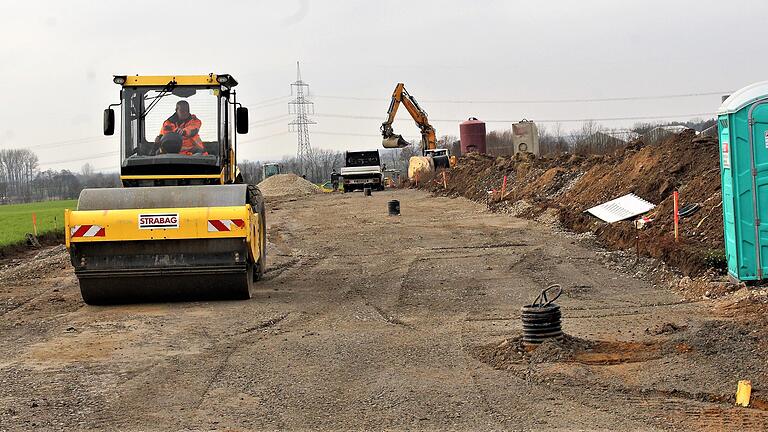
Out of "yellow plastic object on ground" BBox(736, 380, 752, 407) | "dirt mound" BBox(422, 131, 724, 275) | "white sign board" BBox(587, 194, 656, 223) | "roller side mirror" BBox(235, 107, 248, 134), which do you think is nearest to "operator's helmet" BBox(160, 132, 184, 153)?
"roller side mirror" BBox(235, 107, 248, 134)

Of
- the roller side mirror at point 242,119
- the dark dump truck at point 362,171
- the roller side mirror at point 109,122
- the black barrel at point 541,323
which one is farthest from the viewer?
the dark dump truck at point 362,171

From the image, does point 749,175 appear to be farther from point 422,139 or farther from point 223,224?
point 422,139

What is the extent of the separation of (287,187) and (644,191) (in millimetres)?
42257

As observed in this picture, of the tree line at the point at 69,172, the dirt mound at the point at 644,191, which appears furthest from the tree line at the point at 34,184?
the dirt mound at the point at 644,191

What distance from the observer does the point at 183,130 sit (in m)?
14.8

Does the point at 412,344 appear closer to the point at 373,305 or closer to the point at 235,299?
the point at 373,305

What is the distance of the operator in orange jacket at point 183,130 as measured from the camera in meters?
14.7

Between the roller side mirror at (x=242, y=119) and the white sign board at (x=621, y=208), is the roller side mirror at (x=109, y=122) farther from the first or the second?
the white sign board at (x=621, y=208)

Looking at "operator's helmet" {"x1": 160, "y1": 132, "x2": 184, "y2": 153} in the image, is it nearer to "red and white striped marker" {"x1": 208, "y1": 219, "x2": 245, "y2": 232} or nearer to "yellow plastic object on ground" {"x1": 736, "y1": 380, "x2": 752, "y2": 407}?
"red and white striped marker" {"x1": 208, "y1": 219, "x2": 245, "y2": 232}

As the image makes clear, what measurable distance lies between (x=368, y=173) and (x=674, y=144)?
32.8 metres

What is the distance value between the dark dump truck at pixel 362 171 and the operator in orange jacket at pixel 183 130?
40.4 m

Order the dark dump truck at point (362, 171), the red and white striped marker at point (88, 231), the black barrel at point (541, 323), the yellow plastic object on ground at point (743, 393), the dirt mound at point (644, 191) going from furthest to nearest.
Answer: the dark dump truck at point (362, 171) → the dirt mound at point (644, 191) → the red and white striped marker at point (88, 231) → the black barrel at point (541, 323) → the yellow plastic object on ground at point (743, 393)

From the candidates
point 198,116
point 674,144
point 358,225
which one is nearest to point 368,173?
point 358,225

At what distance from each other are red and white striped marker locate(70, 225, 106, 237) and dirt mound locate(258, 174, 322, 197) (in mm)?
48323
